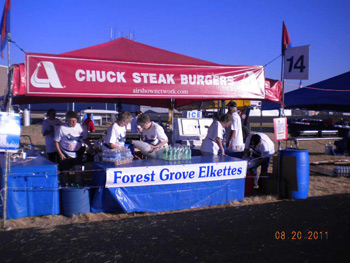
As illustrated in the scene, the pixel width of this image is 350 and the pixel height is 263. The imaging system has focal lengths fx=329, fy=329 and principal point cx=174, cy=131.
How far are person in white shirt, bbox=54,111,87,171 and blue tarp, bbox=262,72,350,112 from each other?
883cm

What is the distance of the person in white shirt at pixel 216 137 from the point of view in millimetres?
6074

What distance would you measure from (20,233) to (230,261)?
2.68 m

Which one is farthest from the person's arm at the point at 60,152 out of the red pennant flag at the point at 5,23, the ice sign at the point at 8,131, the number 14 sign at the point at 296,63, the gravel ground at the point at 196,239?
the number 14 sign at the point at 296,63

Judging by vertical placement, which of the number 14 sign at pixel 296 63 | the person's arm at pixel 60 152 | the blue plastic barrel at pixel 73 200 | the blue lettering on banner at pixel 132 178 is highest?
the number 14 sign at pixel 296 63

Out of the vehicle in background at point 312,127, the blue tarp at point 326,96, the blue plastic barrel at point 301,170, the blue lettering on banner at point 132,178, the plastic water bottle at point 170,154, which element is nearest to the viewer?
the blue lettering on banner at point 132,178

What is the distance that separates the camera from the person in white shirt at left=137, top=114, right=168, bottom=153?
18.9 ft

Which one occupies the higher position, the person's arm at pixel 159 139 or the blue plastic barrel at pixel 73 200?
the person's arm at pixel 159 139

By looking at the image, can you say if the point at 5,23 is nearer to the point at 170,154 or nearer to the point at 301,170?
the point at 170,154

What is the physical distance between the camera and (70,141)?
238 inches

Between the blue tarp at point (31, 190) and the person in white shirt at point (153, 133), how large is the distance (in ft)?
5.52

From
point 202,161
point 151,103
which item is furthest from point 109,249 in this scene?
point 151,103
